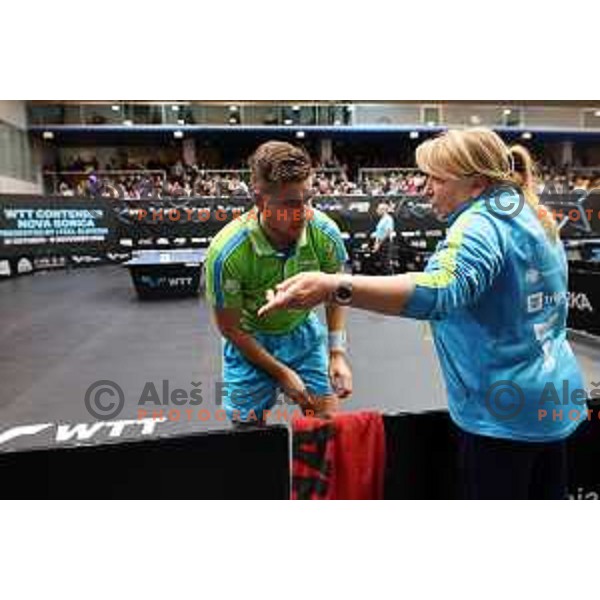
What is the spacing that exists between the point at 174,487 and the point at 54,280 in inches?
402

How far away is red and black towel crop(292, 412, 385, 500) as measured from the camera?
5.47ft

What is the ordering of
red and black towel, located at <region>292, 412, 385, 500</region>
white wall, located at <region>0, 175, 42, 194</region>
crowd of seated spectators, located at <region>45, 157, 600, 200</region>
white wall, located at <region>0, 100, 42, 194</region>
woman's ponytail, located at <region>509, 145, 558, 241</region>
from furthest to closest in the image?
white wall, located at <region>0, 100, 42, 194</region> → white wall, located at <region>0, 175, 42, 194</region> → crowd of seated spectators, located at <region>45, 157, 600, 200</region> → red and black towel, located at <region>292, 412, 385, 500</region> → woman's ponytail, located at <region>509, 145, 558, 241</region>

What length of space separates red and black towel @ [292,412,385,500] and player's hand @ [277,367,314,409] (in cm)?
8

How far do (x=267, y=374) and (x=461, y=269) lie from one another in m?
0.83

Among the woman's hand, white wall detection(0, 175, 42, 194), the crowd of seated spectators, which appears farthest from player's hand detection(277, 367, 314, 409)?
white wall detection(0, 175, 42, 194)

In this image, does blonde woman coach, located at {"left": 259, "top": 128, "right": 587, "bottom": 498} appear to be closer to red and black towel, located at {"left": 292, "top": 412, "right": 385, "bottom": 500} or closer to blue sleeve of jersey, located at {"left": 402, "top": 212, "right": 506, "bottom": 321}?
blue sleeve of jersey, located at {"left": 402, "top": 212, "right": 506, "bottom": 321}

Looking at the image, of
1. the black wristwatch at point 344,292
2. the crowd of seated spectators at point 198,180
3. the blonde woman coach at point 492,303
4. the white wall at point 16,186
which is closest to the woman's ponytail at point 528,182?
the blonde woman coach at point 492,303

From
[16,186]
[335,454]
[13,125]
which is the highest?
[13,125]

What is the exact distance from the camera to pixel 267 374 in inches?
66.6

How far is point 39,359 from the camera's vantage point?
4.90m

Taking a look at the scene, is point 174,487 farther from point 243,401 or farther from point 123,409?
point 123,409

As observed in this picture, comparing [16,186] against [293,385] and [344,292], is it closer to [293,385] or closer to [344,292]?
[293,385]

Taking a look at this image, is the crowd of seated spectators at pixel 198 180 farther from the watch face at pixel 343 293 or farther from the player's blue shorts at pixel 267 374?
the watch face at pixel 343 293

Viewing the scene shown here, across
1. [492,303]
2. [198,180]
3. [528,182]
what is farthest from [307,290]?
[198,180]
